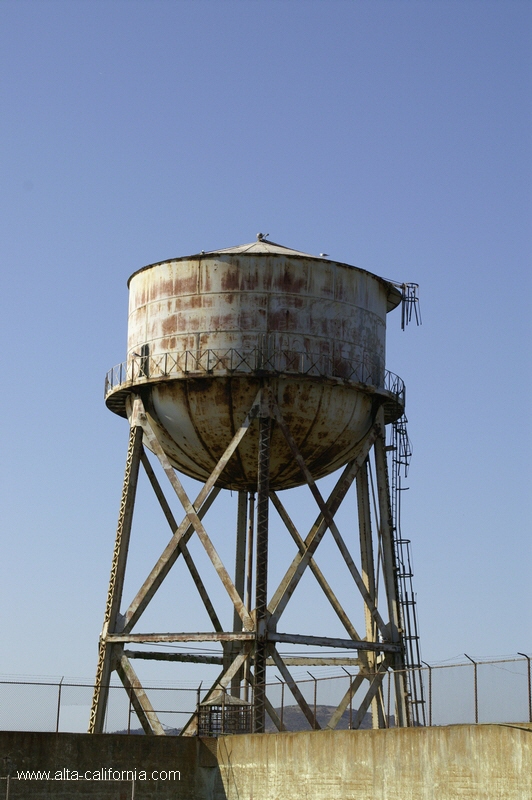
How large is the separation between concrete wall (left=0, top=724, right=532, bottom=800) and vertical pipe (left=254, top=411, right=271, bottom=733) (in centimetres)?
145

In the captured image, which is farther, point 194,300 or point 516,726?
point 194,300

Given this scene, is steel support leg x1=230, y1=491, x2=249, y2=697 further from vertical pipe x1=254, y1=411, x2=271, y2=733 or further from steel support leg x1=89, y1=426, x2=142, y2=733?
vertical pipe x1=254, y1=411, x2=271, y2=733

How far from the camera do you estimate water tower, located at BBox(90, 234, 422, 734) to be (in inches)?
1250

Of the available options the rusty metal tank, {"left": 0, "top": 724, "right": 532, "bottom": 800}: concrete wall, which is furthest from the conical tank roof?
{"left": 0, "top": 724, "right": 532, "bottom": 800}: concrete wall

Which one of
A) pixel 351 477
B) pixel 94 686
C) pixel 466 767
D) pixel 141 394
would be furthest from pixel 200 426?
pixel 466 767

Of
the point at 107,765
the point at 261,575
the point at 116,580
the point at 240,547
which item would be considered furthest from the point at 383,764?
the point at 240,547

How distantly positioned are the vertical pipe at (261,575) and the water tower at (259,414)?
0.10 feet

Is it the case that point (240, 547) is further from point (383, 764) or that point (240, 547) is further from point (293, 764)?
point (383, 764)

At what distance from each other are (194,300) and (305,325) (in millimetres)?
2671

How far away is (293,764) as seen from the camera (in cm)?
2662

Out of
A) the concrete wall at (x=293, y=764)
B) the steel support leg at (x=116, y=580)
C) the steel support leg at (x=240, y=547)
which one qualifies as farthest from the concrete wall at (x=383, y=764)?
the steel support leg at (x=240, y=547)

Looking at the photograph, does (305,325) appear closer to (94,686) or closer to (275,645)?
(275,645)

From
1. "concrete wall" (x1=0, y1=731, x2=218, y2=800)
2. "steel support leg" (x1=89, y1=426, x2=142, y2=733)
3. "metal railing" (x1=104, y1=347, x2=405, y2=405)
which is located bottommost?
"concrete wall" (x1=0, y1=731, x2=218, y2=800)

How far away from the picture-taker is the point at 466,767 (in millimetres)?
22328
